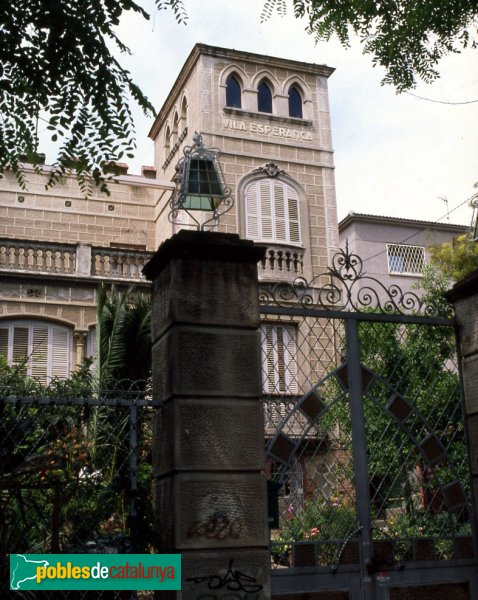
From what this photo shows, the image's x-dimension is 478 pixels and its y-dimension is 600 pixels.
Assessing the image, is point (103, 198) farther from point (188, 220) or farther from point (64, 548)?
point (64, 548)

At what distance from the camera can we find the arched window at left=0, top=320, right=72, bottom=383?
17453 millimetres

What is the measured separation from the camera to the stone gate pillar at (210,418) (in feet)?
15.4

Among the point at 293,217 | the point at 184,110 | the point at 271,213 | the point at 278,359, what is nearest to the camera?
the point at 278,359

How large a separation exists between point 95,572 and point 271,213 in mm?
15449

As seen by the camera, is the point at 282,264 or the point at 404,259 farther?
the point at 404,259

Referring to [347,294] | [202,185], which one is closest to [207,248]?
[202,185]

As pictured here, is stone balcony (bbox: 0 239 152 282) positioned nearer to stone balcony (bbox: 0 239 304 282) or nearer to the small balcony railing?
stone balcony (bbox: 0 239 304 282)

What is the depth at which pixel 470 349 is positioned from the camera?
6.27 metres

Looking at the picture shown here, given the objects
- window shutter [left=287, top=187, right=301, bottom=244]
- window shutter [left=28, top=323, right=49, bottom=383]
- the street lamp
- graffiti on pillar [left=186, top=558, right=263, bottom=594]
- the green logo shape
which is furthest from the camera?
window shutter [left=287, top=187, right=301, bottom=244]

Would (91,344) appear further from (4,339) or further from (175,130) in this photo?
(175,130)

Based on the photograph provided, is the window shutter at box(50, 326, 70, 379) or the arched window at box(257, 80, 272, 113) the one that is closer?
the window shutter at box(50, 326, 70, 379)

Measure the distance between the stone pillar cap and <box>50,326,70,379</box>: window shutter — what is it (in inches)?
509

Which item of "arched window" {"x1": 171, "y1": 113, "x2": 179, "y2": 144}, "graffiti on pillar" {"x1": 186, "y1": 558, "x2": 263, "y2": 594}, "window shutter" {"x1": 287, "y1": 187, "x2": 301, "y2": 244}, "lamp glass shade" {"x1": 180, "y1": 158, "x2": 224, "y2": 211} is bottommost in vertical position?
"graffiti on pillar" {"x1": 186, "y1": 558, "x2": 263, "y2": 594}

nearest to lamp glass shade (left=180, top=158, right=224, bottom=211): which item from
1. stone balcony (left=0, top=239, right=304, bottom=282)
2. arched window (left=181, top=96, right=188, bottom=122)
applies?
stone balcony (left=0, top=239, right=304, bottom=282)
